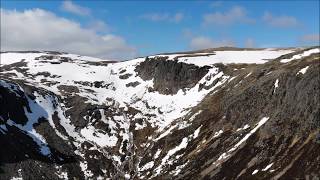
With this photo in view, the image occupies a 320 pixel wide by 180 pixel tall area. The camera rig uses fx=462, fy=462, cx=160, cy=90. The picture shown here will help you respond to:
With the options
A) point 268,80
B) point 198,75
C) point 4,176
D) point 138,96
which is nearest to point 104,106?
point 138,96

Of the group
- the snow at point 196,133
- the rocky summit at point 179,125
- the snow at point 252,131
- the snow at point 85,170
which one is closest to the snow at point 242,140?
the snow at point 252,131

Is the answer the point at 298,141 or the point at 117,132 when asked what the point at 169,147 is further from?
the point at 298,141

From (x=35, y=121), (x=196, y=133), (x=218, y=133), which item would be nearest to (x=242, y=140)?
(x=218, y=133)

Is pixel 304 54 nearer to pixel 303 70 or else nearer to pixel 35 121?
pixel 303 70

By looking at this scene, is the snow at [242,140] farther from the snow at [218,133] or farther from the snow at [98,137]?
the snow at [98,137]

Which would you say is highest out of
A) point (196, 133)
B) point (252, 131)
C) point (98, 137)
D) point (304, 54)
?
point (304, 54)

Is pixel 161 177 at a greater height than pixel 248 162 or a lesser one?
lesser

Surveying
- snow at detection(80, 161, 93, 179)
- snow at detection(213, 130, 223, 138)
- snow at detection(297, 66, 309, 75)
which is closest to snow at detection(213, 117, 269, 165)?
snow at detection(213, 130, 223, 138)

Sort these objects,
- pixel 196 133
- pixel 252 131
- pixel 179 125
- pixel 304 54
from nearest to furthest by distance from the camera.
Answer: pixel 252 131
pixel 196 133
pixel 304 54
pixel 179 125

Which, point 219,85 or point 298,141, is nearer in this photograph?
point 298,141
